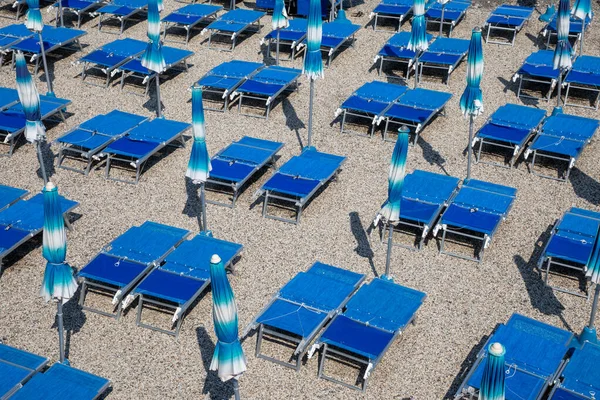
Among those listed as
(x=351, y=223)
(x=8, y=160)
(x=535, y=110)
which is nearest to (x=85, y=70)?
(x=8, y=160)

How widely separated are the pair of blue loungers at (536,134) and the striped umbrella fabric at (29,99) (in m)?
8.45

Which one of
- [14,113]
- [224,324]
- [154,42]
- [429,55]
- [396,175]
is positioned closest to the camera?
[224,324]

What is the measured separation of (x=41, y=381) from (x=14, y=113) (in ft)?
27.3

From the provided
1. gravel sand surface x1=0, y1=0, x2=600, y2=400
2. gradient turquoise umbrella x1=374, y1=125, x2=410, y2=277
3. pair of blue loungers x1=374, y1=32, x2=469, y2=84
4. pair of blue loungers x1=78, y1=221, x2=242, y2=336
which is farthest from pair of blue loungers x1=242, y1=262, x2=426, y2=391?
pair of blue loungers x1=374, y1=32, x2=469, y2=84

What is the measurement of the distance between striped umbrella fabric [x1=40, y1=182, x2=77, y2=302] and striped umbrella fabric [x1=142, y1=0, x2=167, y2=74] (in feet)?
22.1

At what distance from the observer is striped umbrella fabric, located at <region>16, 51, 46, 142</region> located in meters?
13.3

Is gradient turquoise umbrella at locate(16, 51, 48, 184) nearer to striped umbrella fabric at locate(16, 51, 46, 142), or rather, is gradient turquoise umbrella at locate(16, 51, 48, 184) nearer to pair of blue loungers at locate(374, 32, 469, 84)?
striped umbrella fabric at locate(16, 51, 46, 142)

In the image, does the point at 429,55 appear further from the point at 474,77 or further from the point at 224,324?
the point at 224,324

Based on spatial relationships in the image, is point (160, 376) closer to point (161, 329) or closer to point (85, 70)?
point (161, 329)

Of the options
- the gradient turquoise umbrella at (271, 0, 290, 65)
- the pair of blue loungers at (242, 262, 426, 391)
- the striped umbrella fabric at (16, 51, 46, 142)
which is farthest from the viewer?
the gradient turquoise umbrella at (271, 0, 290, 65)

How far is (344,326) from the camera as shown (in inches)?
454

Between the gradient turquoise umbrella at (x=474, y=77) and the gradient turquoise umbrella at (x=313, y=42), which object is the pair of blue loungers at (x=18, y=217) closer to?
the gradient turquoise umbrella at (x=313, y=42)

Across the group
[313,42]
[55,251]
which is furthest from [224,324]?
[313,42]

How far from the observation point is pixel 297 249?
13.9 m
